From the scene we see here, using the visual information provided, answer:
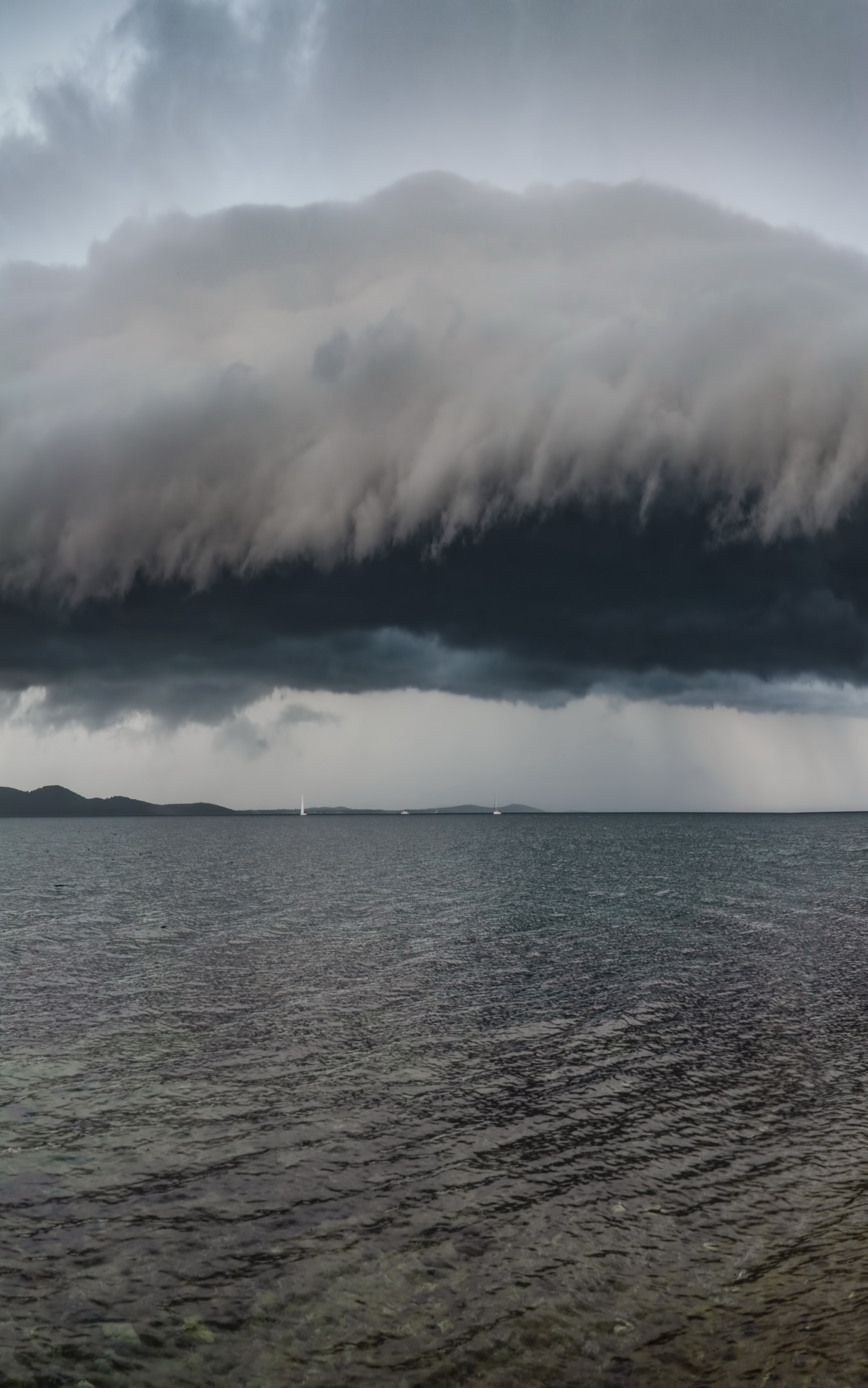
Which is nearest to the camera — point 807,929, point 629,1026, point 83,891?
point 629,1026

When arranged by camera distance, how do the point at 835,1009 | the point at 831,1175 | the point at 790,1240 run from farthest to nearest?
the point at 835,1009, the point at 831,1175, the point at 790,1240

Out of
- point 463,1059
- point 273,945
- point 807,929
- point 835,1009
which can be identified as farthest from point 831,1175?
point 807,929

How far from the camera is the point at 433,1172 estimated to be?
2236 centimetres

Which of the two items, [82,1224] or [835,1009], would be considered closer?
[82,1224]

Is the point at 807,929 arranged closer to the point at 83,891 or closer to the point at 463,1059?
the point at 463,1059

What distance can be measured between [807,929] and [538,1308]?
2377 inches

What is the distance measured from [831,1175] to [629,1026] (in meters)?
15.8

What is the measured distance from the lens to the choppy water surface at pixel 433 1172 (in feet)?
49.7

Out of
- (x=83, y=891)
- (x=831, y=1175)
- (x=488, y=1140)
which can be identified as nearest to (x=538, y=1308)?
(x=488, y=1140)

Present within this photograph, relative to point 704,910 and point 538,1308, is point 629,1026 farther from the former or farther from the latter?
point 704,910

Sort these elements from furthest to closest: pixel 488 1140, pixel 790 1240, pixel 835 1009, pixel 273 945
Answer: pixel 273 945 → pixel 835 1009 → pixel 488 1140 → pixel 790 1240

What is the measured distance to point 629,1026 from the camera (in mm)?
37562

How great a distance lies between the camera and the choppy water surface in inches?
596

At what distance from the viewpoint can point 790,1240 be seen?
18.7 meters
